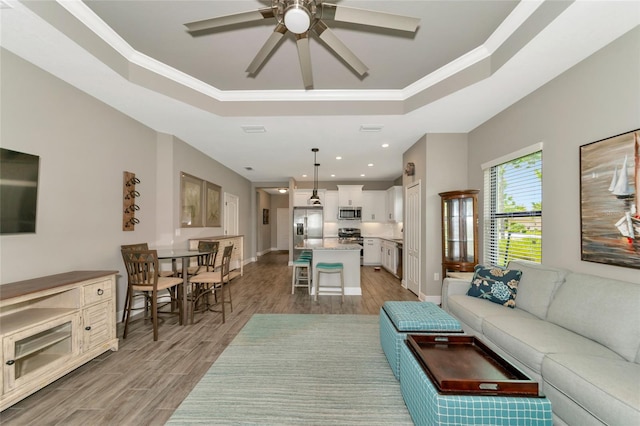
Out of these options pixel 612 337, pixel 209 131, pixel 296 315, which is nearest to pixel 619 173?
pixel 612 337

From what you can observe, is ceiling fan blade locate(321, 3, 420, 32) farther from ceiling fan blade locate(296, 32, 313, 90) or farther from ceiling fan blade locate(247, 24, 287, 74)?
ceiling fan blade locate(247, 24, 287, 74)

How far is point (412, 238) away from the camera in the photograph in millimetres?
4988

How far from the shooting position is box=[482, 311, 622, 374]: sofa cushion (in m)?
1.71

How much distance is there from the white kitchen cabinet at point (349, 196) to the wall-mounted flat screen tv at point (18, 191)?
22.7ft

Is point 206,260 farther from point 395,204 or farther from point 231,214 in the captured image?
point 395,204

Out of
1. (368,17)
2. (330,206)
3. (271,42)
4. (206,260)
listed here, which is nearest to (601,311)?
(368,17)

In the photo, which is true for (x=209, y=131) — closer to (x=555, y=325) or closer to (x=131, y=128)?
(x=131, y=128)

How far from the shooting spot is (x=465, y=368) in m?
1.62

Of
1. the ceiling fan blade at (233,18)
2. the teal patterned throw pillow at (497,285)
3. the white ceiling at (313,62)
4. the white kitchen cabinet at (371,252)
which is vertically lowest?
the white kitchen cabinet at (371,252)

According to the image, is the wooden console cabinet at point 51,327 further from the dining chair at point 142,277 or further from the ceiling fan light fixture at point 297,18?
the ceiling fan light fixture at point 297,18

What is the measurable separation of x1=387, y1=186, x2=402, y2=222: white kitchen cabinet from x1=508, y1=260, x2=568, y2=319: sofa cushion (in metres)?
5.10

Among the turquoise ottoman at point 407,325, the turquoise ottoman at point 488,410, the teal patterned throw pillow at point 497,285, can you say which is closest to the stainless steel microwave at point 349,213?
the teal patterned throw pillow at point 497,285

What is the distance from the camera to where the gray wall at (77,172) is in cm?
233

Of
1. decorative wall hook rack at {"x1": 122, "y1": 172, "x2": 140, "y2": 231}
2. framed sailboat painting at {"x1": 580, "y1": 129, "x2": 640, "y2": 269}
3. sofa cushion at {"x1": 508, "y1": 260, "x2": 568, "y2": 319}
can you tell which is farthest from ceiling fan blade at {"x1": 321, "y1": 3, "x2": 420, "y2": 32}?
decorative wall hook rack at {"x1": 122, "y1": 172, "x2": 140, "y2": 231}
